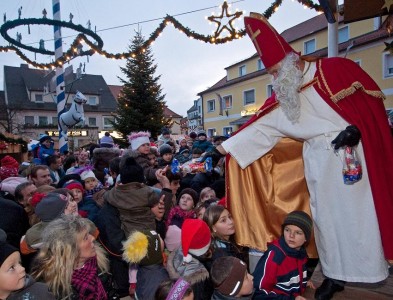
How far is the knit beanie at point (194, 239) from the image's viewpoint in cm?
253

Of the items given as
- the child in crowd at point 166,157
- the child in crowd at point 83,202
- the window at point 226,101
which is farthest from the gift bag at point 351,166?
the window at point 226,101

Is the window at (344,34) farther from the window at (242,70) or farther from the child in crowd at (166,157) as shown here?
the child in crowd at (166,157)

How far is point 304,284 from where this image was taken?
2.81 m

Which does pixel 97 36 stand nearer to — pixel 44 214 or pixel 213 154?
pixel 213 154

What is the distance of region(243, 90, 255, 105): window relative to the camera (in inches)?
1043

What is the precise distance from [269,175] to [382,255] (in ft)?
3.81

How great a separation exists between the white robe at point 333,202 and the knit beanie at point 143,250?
4.59 ft

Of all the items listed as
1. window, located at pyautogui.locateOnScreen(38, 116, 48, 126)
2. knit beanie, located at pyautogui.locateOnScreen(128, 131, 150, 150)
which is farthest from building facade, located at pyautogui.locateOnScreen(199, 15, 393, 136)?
window, located at pyautogui.locateOnScreen(38, 116, 48, 126)

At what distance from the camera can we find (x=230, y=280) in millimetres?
2379

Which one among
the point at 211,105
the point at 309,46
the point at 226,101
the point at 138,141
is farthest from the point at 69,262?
the point at 211,105

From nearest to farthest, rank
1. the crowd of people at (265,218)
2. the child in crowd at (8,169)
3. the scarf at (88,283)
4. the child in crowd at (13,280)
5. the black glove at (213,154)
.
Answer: the child in crowd at (13,280), the scarf at (88,283), the crowd of people at (265,218), the black glove at (213,154), the child in crowd at (8,169)

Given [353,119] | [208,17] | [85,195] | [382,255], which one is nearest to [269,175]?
[353,119]

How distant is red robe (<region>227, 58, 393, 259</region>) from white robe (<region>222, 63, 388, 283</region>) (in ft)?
0.23

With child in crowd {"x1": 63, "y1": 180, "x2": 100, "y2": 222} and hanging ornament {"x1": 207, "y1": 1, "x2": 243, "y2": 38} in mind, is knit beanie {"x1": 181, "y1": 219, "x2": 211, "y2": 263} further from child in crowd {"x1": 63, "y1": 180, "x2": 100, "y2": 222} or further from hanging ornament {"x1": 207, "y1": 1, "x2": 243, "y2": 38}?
hanging ornament {"x1": 207, "y1": 1, "x2": 243, "y2": 38}
